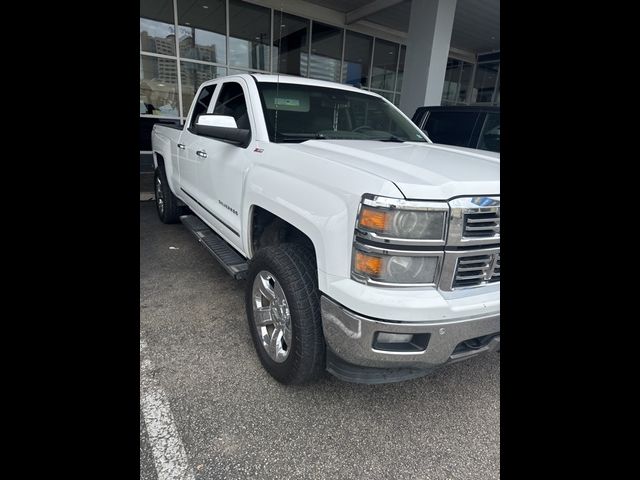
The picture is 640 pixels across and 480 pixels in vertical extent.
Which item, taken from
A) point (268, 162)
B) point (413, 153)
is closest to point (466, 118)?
point (413, 153)

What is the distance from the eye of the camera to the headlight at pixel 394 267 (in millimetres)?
1671

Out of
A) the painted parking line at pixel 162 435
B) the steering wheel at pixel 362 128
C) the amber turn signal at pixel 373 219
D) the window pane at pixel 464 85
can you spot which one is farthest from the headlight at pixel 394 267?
the window pane at pixel 464 85

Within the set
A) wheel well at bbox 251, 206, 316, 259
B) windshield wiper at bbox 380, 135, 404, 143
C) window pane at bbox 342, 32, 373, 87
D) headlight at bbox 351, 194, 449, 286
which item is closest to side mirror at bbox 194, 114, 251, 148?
wheel well at bbox 251, 206, 316, 259

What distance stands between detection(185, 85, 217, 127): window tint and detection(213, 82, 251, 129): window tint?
0.33 metres

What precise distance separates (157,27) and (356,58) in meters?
6.35

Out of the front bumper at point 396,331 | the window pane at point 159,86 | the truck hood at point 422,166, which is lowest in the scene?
the front bumper at point 396,331

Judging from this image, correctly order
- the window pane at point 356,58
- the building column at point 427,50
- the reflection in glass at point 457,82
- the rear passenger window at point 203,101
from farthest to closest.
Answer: the window pane at point 356,58
the reflection in glass at point 457,82
the building column at point 427,50
the rear passenger window at point 203,101

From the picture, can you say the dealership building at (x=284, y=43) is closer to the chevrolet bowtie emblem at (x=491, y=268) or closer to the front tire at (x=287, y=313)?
the front tire at (x=287, y=313)

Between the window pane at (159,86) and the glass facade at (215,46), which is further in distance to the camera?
the window pane at (159,86)

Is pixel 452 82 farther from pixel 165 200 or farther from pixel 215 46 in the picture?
pixel 165 200

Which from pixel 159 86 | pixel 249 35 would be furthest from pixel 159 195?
pixel 249 35

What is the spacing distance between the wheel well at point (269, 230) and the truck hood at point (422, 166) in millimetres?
521

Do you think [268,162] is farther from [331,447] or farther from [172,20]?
[172,20]
